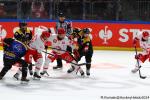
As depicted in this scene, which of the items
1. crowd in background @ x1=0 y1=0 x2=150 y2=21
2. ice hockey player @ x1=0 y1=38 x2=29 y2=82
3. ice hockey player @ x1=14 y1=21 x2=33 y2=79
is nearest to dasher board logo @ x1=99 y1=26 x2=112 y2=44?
crowd in background @ x1=0 y1=0 x2=150 y2=21

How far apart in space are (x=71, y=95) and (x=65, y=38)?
2.18 meters

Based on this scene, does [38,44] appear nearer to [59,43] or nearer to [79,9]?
[59,43]

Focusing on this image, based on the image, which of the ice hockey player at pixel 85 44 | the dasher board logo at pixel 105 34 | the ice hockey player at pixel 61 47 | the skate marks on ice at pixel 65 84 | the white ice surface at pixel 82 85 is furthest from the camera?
the dasher board logo at pixel 105 34

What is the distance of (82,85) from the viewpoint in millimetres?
8758

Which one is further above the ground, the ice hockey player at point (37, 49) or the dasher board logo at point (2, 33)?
the ice hockey player at point (37, 49)

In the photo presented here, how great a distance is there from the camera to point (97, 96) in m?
7.71

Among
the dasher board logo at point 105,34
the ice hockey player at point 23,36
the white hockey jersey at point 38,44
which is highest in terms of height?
the ice hockey player at point 23,36

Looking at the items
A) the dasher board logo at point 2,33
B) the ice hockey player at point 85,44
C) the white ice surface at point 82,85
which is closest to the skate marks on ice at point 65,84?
the white ice surface at point 82,85

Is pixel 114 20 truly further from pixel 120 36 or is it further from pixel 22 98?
pixel 22 98

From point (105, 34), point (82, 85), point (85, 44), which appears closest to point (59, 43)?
point (85, 44)

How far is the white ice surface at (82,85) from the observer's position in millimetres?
7711

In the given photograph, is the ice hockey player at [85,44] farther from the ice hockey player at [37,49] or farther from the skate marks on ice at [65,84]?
the ice hockey player at [37,49]

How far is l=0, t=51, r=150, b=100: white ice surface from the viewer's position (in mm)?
7711

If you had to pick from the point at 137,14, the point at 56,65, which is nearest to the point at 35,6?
the point at 137,14
